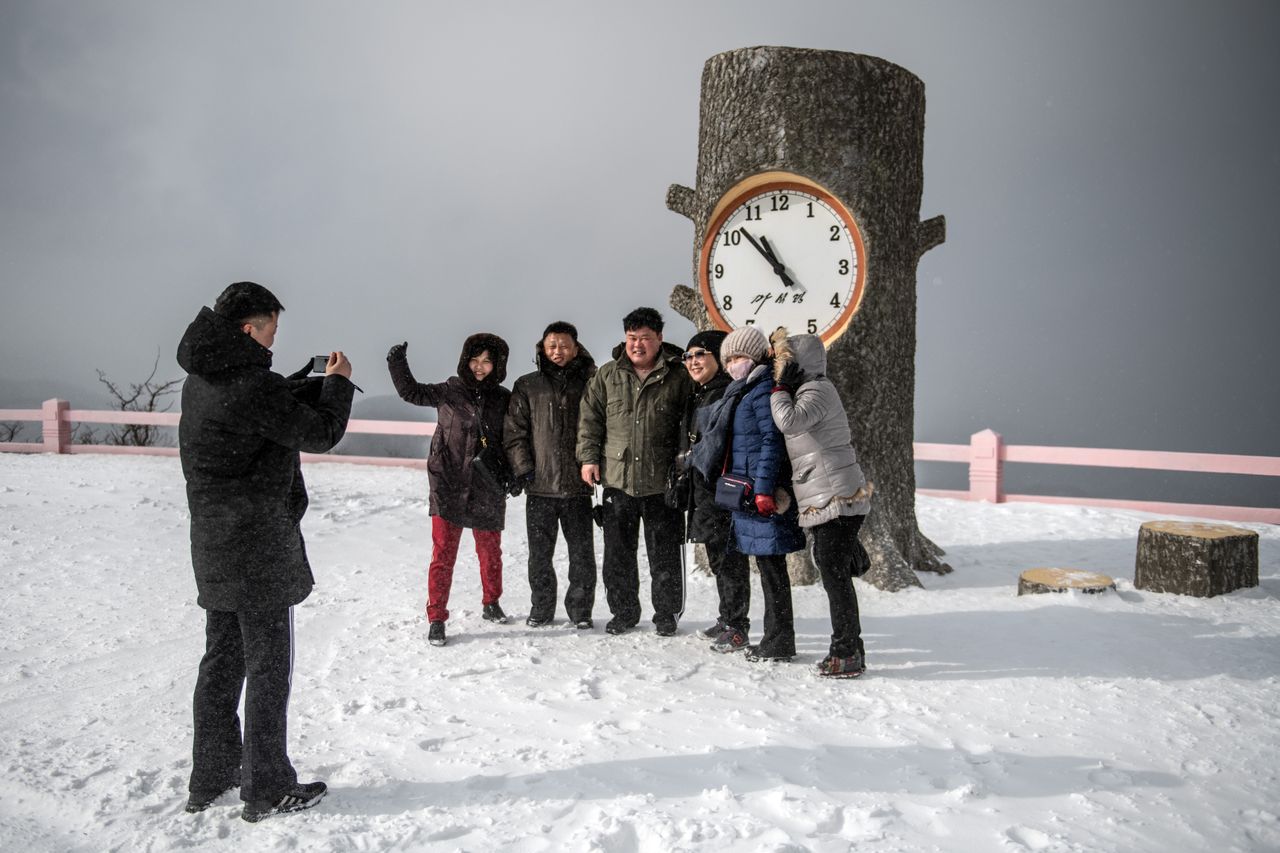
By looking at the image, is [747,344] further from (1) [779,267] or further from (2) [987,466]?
(2) [987,466]

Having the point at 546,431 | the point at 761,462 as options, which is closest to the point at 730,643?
the point at 761,462

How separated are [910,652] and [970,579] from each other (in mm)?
1823

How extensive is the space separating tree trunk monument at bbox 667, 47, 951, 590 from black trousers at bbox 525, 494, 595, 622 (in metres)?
1.73

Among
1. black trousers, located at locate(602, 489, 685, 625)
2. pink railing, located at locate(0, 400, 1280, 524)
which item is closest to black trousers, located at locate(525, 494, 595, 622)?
black trousers, located at locate(602, 489, 685, 625)

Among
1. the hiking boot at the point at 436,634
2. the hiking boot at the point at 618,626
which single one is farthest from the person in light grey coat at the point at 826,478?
the hiking boot at the point at 436,634

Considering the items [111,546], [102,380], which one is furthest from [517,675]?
[102,380]

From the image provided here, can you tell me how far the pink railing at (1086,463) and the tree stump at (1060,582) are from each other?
134 inches

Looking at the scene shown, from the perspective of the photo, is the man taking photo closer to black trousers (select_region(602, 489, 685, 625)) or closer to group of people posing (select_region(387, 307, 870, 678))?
group of people posing (select_region(387, 307, 870, 678))

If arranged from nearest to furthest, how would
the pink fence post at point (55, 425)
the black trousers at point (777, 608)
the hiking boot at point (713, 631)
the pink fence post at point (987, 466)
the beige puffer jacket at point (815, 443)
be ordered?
the beige puffer jacket at point (815, 443), the black trousers at point (777, 608), the hiking boot at point (713, 631), the pink fence post at point (987, 466), the pink fence post at point (55, 425)

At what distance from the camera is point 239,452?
2.51m

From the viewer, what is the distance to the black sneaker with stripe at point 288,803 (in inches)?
101

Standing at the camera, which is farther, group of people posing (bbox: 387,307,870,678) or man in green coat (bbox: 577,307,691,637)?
man in green coat (bbox: 577,307,691,637)

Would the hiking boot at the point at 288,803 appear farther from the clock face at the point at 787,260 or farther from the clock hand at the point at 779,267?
the clock hand at the point at 779,267

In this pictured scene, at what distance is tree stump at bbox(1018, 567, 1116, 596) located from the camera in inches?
203
